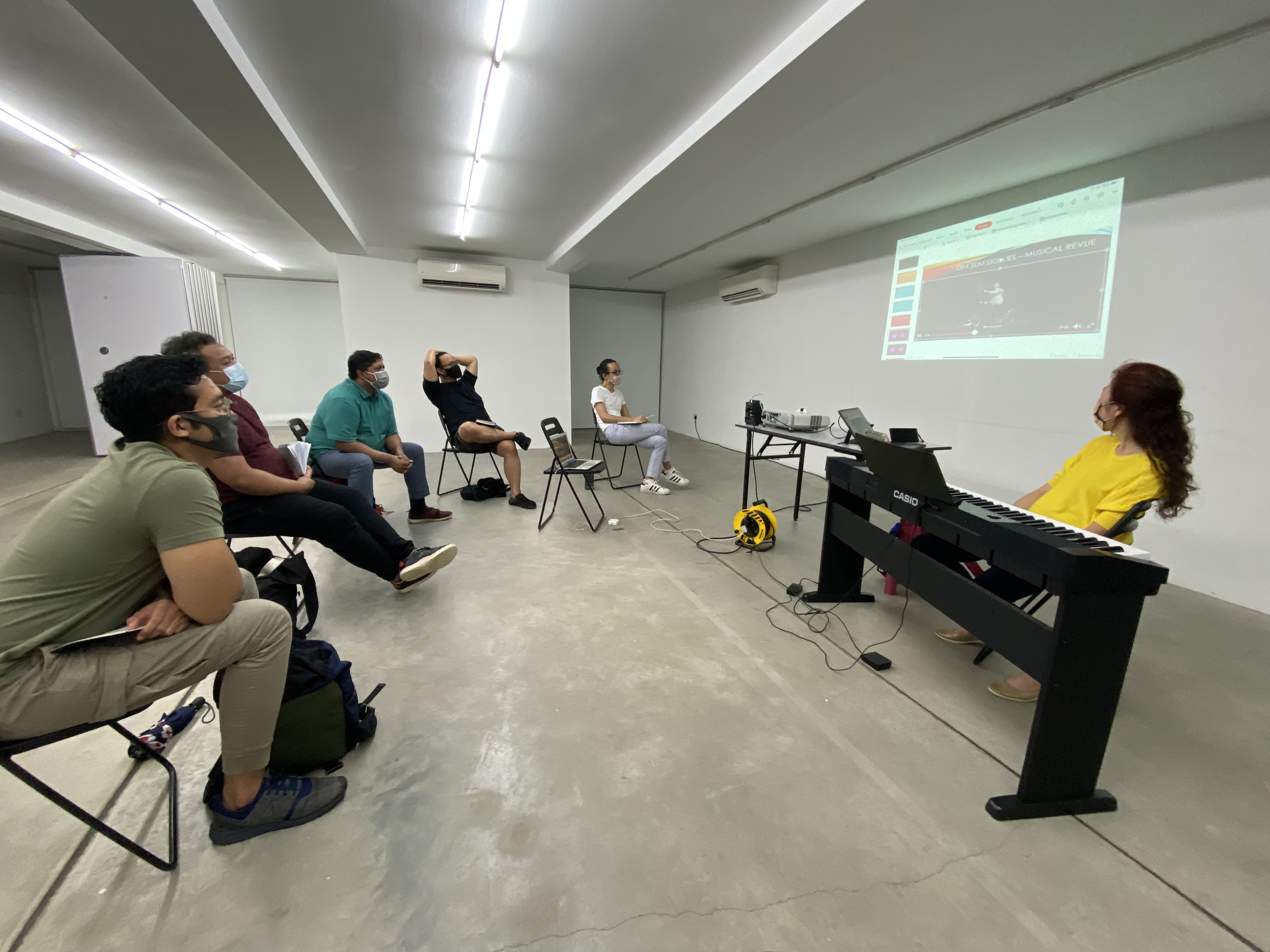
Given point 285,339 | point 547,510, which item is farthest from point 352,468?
point 285,339

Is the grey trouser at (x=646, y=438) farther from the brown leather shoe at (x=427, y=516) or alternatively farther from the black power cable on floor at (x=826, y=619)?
the black power cable on floor at (x=826, y=619)

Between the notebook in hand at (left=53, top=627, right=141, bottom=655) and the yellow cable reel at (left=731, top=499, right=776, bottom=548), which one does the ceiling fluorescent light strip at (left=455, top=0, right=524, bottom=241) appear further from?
the yellow cable reel at (left=731, top=499, right=776, bottom=548)

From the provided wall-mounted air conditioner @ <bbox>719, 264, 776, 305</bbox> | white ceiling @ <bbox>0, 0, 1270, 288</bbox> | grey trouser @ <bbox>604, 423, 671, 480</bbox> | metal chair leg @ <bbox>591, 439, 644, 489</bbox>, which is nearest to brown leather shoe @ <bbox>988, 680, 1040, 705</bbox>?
white ceiling @ <bbox>0, 0, 1270, 288</bbox>

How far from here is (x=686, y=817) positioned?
1388 millimetres

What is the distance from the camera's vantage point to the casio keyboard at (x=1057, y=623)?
1278 millimetres

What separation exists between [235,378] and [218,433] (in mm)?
1912

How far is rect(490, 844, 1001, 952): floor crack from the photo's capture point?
109cm

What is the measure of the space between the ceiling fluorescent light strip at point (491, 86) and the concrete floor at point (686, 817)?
9.04ft

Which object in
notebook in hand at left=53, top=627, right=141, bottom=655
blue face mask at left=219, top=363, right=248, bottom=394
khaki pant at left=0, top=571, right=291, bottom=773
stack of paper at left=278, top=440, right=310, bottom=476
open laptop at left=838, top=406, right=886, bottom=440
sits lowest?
khaki pant at left=0, top=571, right=291, bottom=773

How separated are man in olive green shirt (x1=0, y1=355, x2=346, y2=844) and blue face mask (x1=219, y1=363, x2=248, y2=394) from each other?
171 centimetres

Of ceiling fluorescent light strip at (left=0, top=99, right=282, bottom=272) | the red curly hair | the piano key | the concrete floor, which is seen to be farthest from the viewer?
ceiling fluorescent light strip at (left=0, top=99, right=282, bottom=272)

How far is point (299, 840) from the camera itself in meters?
1.30

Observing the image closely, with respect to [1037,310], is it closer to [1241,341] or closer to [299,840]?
[1241,341]

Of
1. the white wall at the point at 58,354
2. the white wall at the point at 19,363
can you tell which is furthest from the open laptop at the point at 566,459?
the white wall at the point at 19,363
